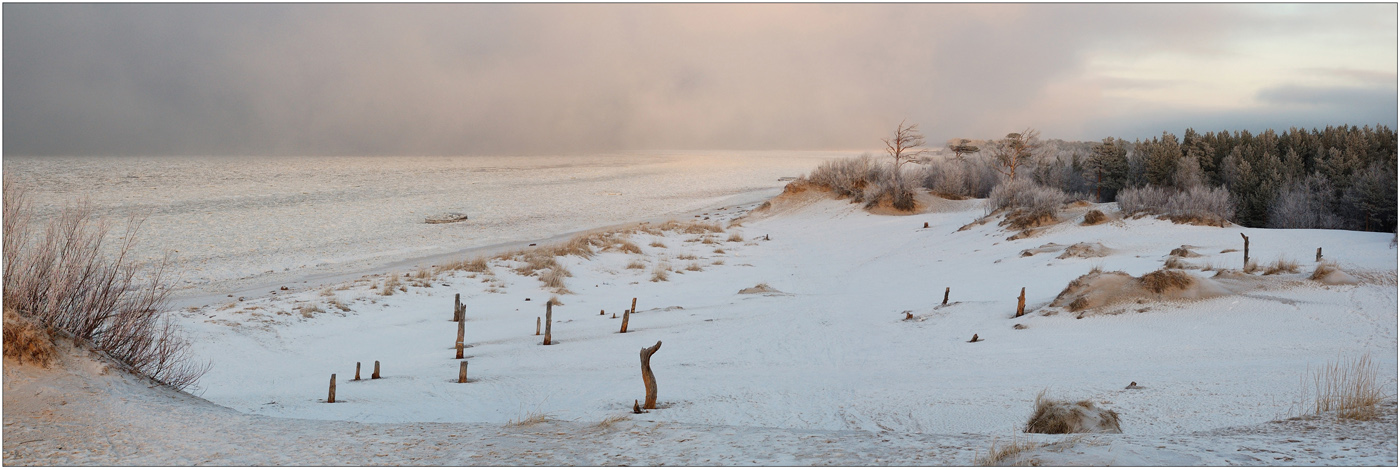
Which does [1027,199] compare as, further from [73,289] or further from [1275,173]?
[73,289]

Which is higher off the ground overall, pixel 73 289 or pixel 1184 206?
pixel 1184 206

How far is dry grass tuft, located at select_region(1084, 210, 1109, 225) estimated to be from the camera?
23812 millimetres

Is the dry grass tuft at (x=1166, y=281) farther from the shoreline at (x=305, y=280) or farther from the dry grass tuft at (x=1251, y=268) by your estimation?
the shoreline at (x=305, y=280)

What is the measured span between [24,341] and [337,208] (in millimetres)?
44264

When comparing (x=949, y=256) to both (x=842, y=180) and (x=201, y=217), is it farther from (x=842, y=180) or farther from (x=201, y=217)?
(x=201, y=217)

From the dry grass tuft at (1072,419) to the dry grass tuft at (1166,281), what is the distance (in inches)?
255

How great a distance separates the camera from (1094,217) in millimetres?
24016

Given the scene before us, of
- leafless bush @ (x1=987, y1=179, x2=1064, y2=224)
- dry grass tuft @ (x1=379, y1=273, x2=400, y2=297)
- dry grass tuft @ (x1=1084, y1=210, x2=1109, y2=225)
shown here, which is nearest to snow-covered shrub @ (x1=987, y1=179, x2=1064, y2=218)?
leafless bush @ (x1=987, y1=179, x2=1064, y2=224)

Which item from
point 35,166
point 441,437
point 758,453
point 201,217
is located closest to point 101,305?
point 441,437

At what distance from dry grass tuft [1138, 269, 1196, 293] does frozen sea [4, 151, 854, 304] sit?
1514cm

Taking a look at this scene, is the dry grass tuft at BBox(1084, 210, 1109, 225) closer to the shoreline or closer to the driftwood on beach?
the shoreline

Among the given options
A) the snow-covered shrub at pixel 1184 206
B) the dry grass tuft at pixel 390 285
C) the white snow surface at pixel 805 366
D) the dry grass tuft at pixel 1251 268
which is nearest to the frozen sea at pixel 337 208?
the dry grass tuft at pixel 390 285

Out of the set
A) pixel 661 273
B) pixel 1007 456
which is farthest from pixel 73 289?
pixel 661 273

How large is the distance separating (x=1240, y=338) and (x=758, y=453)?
8.17 meters
